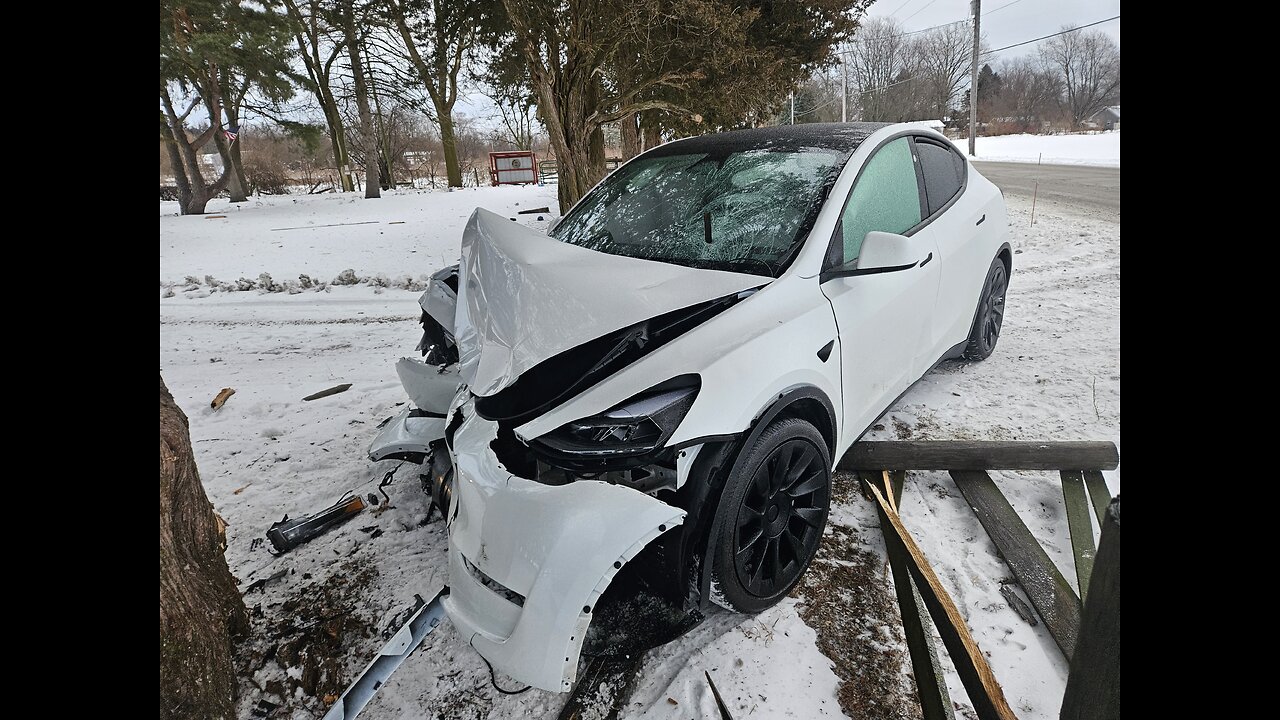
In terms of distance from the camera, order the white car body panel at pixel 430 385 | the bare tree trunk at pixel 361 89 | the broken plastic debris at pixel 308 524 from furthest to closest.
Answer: the bare tree trunk at pixel 361 89 < the white car body panel at pixel 430 385 < the broken plastic debris at pixel 308 524

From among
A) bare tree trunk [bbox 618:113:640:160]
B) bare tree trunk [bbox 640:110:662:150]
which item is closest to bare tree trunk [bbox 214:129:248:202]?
bare tree trunk [bbox 640:110:662:150]

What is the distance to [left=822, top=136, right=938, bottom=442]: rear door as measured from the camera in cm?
243

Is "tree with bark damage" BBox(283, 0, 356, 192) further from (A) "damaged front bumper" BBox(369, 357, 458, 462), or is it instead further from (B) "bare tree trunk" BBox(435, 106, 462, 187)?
(A) "damaged front bumper" BBox(369, 357, 458, 462)

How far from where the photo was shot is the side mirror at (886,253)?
7.31 ft

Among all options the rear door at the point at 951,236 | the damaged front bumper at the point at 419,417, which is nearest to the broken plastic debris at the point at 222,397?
the damaged front bumper at the point at 419,417

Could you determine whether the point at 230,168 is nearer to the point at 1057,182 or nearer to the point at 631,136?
the point at 631,136

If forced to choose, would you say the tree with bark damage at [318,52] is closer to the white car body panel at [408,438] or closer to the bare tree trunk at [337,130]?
the bare tree trunk at [337,130]

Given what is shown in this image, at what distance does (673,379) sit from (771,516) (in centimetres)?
64

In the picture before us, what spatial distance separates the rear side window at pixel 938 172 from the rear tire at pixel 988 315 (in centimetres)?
67

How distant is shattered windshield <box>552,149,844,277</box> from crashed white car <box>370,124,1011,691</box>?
12 mm
